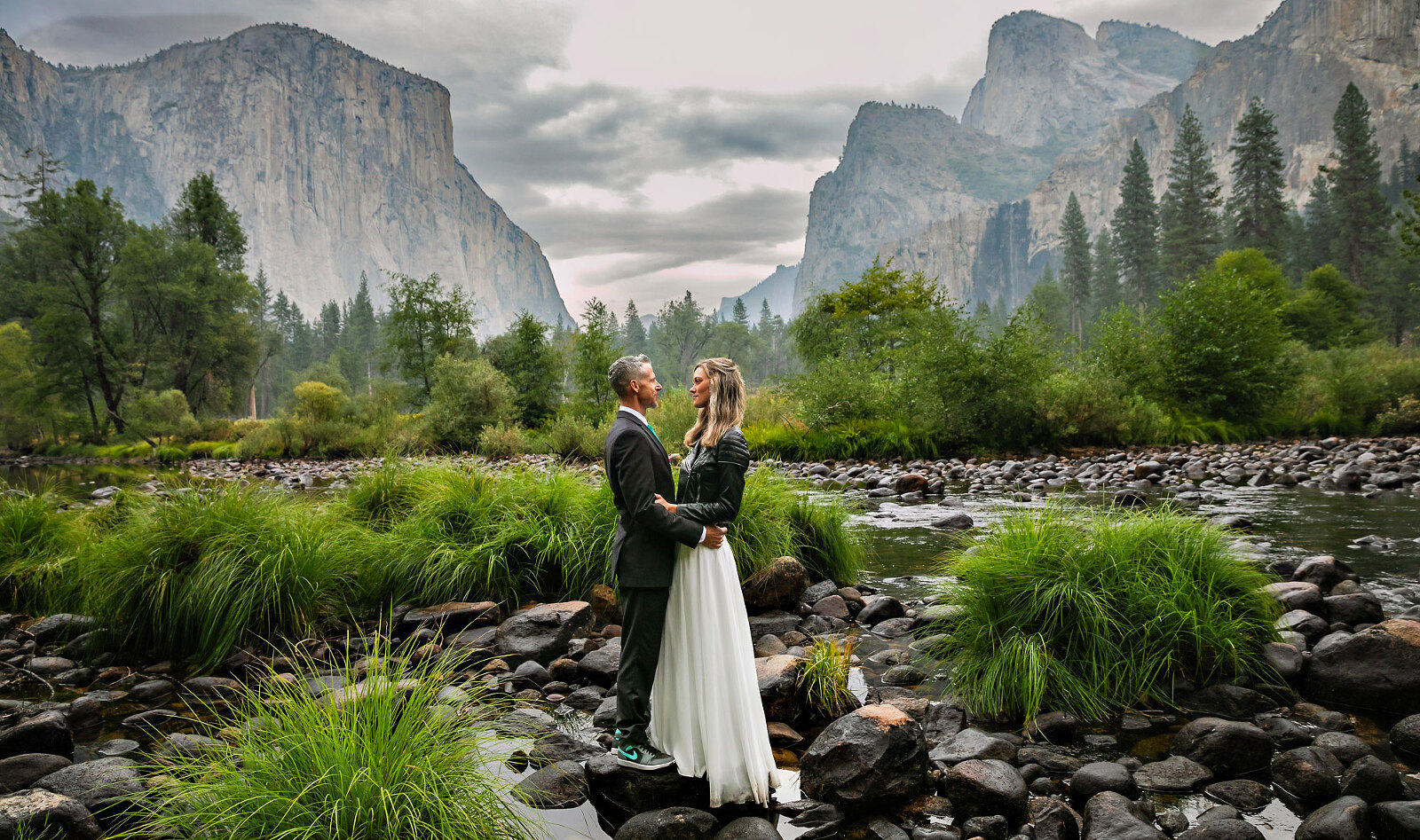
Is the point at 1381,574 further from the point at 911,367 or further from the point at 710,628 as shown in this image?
the point at 911,367

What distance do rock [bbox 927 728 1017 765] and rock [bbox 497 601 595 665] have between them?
2.93 m

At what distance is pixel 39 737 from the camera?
12.4 ft

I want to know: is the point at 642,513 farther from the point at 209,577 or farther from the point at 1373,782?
Answer: the point at 209,577

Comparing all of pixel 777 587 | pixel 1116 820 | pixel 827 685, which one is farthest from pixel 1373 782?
pixel 777 587

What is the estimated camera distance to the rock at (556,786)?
335 centimetres

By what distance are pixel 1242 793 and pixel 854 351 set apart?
33.0 m

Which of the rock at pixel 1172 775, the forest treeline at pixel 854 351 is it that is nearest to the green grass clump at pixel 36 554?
the rock at pixel 1172 775

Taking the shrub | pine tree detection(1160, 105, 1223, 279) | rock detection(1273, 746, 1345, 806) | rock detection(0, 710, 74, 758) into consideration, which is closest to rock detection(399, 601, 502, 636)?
rock detection(0, 710, 74, 758)

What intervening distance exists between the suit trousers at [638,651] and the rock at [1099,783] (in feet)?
6.73

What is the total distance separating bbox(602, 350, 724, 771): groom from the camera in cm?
322

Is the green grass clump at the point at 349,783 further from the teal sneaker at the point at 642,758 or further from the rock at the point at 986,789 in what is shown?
the rock at the point at 986,789

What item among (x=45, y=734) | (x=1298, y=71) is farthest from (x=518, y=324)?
(x=1298, y=71)

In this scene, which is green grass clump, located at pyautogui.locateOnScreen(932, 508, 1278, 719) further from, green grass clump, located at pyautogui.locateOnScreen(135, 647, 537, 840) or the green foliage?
the green foliage

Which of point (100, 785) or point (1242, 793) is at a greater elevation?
point (100, 785)
